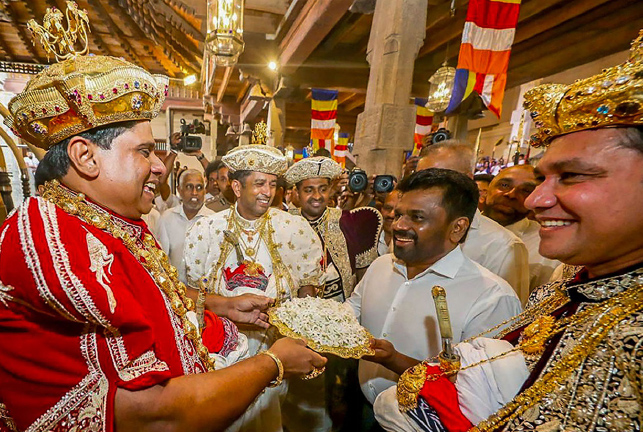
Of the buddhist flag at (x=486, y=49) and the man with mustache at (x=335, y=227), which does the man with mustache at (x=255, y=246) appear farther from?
the buddhist flag at (x=486, y=49)

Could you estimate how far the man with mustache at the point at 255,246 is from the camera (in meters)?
2.80

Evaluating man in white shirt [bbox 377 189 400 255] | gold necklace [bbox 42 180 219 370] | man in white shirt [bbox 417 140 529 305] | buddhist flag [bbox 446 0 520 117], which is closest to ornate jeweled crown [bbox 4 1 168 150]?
gold necklace [bbox 42 180 219 370]

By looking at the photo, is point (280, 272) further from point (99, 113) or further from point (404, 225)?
point (99, 113)

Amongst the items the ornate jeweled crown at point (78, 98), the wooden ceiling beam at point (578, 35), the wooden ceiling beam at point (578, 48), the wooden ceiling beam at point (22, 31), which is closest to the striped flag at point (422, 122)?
the wooden ceiling beam at point (578, 48)

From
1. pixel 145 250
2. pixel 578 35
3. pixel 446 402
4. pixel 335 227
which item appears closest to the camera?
pixel 446 402

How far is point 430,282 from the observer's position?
2033mm

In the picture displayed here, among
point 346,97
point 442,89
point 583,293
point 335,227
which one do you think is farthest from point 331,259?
point 346,97

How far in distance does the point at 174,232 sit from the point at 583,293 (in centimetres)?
427

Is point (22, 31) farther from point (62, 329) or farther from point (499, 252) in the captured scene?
point (499, 252)

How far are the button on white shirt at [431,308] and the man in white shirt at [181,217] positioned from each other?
2.80 m

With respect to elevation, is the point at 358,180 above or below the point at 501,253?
above

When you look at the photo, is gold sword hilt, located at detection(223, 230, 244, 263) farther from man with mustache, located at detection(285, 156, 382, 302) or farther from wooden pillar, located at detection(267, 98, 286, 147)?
wooden pillar, located at detection(267, 98, 286, 147)

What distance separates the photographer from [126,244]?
1.30 metres

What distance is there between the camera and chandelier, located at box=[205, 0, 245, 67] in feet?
14.0
